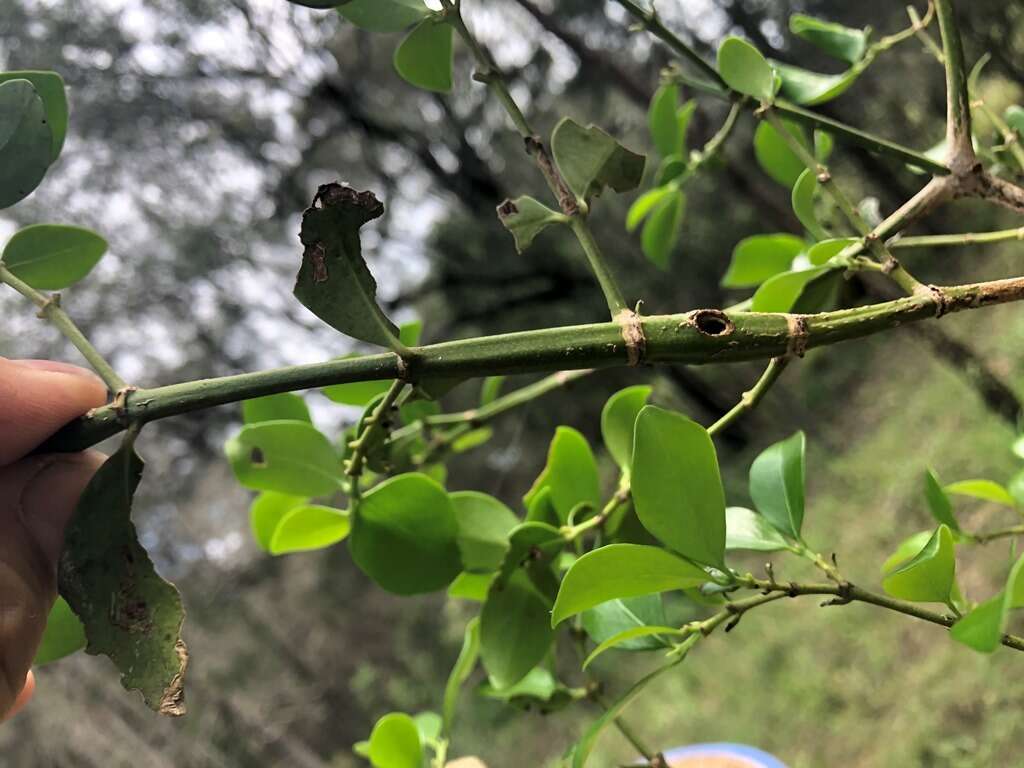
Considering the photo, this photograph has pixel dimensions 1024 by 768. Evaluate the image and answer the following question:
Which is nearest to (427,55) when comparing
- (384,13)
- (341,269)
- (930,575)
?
(384,13)

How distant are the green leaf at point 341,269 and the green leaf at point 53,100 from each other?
0.11m

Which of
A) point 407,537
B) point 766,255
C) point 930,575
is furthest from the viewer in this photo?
point 766,255

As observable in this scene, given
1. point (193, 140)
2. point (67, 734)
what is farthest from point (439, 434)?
point (67, 734)

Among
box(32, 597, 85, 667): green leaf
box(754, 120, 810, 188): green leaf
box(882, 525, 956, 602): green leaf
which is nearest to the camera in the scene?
box(882, 525, 956, 602): green leaf

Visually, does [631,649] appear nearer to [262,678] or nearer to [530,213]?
[530,213]

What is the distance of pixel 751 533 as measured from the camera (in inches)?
9.4

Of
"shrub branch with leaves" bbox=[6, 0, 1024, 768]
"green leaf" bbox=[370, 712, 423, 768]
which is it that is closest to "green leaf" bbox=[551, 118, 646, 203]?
"shrub branch with leaves" bbox=[6, 0, 1024, 768]

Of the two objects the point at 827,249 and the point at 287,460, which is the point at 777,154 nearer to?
the point at 827,249

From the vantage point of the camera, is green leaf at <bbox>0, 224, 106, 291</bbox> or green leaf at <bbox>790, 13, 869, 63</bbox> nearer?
green leaf at <bbox>0, 224, 106, 291</bbox>

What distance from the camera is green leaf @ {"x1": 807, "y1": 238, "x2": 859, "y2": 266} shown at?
243 mm

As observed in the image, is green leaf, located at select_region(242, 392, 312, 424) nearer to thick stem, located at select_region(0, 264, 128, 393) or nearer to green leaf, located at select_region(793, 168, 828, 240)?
thick stem, located at select_region(0, 264, 128, 393)

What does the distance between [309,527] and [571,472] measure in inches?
4.1

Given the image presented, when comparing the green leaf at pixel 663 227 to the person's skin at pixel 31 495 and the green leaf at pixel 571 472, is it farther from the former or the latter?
the person's skin at pixel 31 495

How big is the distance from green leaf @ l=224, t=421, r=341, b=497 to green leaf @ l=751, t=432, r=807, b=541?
6.1 inches
